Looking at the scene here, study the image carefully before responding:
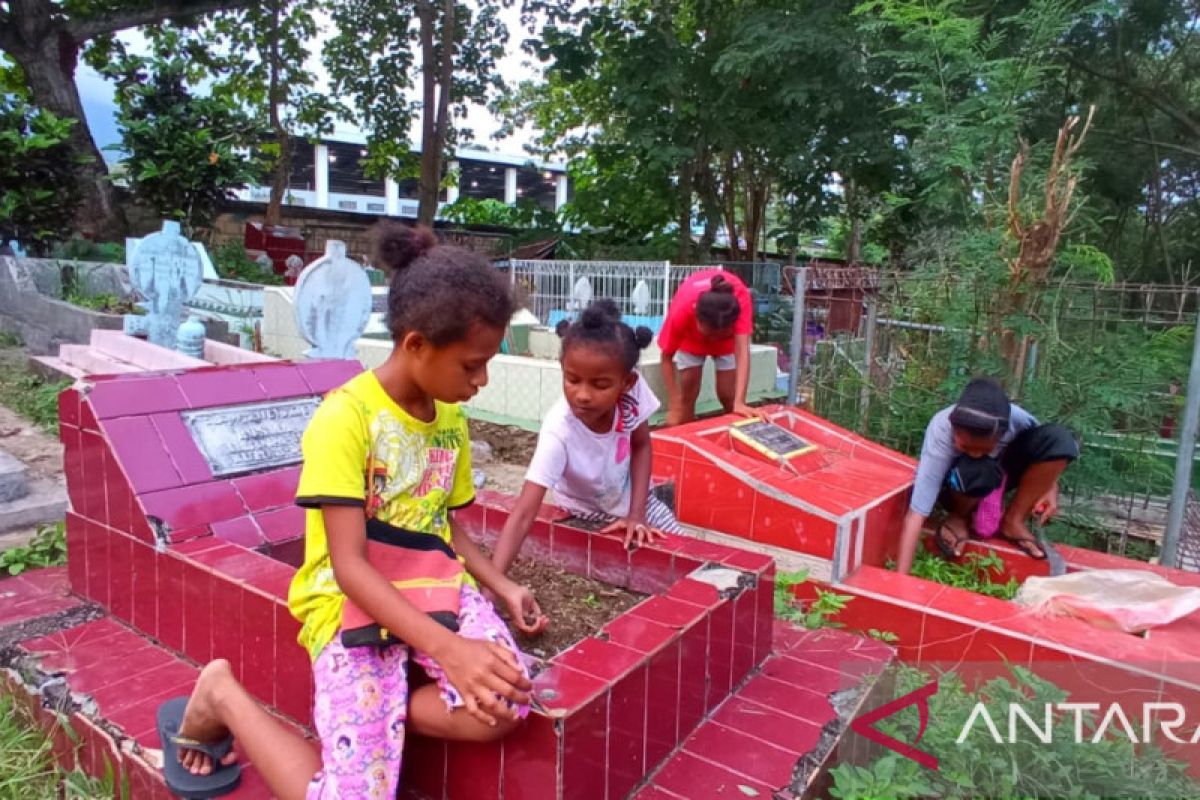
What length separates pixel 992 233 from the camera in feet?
14.3

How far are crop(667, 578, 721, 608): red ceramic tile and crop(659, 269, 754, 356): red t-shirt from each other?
3.29m

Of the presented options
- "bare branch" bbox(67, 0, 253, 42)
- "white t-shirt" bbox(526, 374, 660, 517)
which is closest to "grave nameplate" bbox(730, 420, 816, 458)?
"white t-shirt" bbox(526, 374, 660, 517)

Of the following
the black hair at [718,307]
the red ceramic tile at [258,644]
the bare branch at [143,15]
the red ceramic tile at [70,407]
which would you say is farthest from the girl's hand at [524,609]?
the bare branch at [143,15]

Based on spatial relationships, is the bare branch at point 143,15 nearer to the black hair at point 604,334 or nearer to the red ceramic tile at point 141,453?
the red ceramic tile at point 141,453

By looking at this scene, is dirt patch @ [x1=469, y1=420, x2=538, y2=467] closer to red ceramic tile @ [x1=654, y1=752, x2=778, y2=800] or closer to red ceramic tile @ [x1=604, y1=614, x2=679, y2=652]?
red ceramic tile @ [x1=604, y1=614, x2=679, y2=652]

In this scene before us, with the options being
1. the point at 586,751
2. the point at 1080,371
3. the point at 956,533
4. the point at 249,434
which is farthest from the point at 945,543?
the point at 249,434

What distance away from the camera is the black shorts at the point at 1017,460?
374 centimetres

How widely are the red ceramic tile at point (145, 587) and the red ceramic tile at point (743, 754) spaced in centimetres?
168

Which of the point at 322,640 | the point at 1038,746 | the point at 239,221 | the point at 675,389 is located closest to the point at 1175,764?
the point at 1038,746

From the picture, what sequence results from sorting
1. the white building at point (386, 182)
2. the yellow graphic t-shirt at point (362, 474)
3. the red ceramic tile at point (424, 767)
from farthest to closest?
the white building at point (386, 182) < the red ceramic tile at point (424, 767) < the yellow graphic t-shirt at point (362, 474)

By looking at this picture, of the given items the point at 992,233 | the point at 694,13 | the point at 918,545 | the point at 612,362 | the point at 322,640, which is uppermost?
the point at 694,13

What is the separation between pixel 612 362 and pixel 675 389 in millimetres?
3282

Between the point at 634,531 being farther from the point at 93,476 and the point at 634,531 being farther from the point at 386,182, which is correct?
the point at 386,182

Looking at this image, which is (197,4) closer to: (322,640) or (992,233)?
(992,233)
